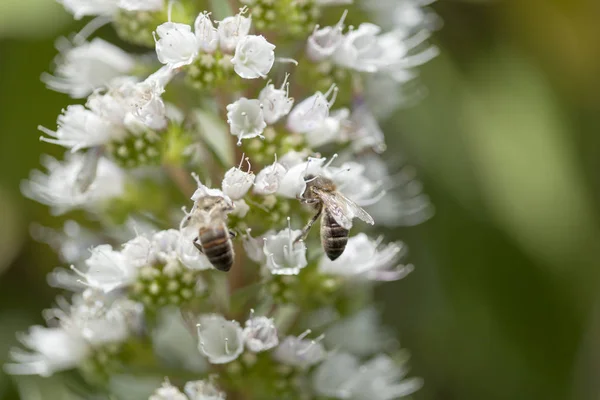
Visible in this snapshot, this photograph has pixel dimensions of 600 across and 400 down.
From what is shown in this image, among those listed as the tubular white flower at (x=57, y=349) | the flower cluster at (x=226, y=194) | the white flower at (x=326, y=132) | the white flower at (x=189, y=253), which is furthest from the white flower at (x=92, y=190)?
the white flower at (x=326, y=132)

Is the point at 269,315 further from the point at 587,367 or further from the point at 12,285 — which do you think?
the point at 587,367

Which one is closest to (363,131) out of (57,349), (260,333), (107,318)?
(260,333)

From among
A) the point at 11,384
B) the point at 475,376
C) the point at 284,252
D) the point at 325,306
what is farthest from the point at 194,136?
the point at 475,376

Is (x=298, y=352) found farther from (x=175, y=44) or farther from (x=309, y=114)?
(x=175, y=44)

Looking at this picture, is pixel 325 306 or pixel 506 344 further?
pixel 506 344

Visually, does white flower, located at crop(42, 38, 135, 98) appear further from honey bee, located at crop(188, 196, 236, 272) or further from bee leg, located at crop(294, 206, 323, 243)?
bee leg, located at crop(294, 206, 323, 243)

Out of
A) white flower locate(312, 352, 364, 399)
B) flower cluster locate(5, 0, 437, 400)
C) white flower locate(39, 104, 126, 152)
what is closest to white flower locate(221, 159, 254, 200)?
flower cluster locate(5, 0, 437, 400)
